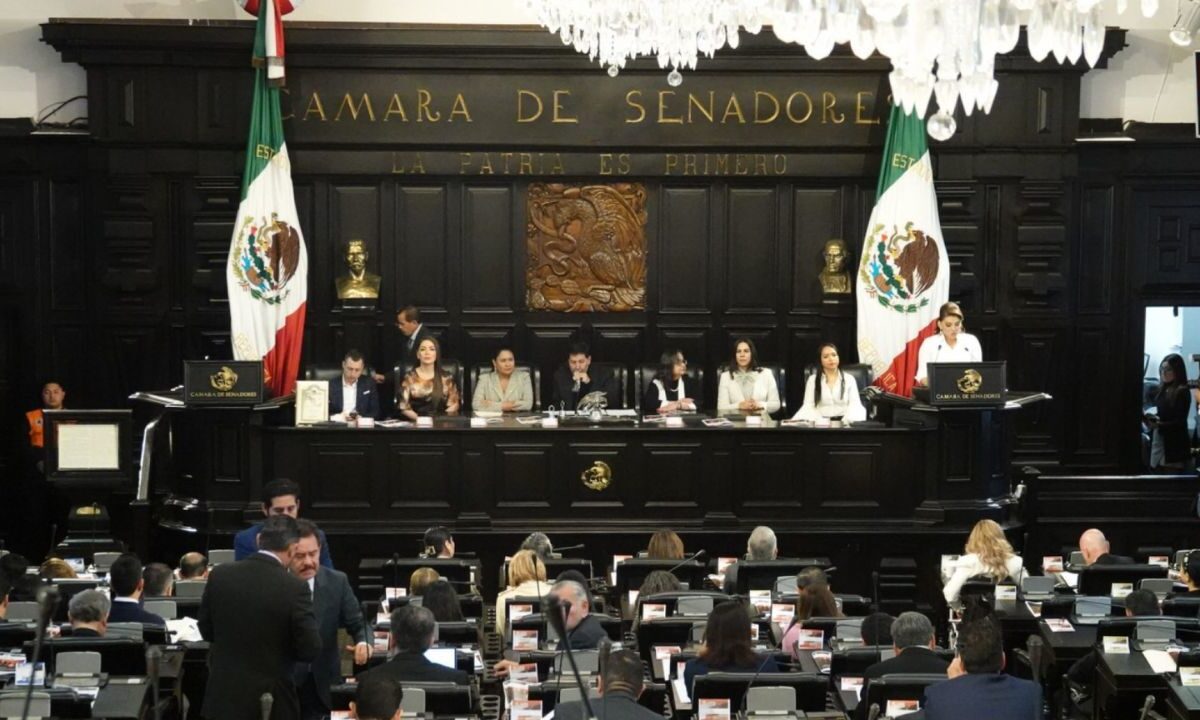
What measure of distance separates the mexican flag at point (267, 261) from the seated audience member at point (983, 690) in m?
9.01

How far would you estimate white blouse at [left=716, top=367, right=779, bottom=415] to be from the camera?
14.3 meters

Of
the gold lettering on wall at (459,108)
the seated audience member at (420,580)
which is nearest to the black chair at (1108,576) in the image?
the seated audience member at (420,580)

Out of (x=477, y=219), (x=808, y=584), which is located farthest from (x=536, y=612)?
(x=477, y=219)

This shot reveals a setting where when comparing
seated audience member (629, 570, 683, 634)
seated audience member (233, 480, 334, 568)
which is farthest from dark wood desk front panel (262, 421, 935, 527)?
seated audience member (233, 480, 334, 568)

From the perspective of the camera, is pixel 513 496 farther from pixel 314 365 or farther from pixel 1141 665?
pixel 1141 665

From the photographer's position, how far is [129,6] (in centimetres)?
1584

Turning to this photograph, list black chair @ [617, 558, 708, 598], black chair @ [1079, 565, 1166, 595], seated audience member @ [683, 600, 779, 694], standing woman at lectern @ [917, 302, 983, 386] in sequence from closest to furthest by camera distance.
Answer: seated audience member @ [683, 600, 779, 694], black chair @ [1079, 565, 1166, 595], black chair @ [617, 558, 708, 598], standing woman at lectern @ [917, 302, 983, 386]

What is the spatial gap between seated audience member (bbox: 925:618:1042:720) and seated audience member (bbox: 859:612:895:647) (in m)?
1.59

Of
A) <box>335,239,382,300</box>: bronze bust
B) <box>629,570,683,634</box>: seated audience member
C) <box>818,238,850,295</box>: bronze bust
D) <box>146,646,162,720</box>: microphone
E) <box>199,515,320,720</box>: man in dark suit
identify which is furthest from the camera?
<box>818,238,850,295</box>: bronze bust

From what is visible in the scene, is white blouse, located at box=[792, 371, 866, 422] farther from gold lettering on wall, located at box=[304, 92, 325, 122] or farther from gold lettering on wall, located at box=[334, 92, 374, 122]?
gold lettering on wall, located at box=[304, 92, 325, 122]

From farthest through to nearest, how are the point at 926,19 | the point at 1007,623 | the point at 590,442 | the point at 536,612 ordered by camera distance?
the point at 590,442
the point at 1007,623
the point at 536,612
the point at 926,19

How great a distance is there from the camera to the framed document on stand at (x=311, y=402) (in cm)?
1328

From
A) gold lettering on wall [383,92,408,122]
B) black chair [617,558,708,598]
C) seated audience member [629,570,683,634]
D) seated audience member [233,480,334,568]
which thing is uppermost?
gold lettering on wall [383,92,408,122]

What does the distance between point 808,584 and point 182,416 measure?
5.82 meters
